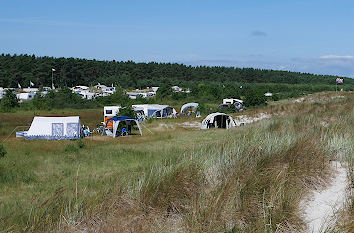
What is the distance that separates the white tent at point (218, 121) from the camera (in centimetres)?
2548

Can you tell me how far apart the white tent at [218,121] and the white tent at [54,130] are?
8.31m

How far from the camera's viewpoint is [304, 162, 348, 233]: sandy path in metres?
3.62

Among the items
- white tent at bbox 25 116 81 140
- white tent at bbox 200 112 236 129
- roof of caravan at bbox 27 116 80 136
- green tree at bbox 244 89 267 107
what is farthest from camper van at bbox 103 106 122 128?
green tree at bbox 244 89 267 107

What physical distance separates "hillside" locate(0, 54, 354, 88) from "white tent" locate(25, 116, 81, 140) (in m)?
66.0

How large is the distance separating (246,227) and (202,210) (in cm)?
40

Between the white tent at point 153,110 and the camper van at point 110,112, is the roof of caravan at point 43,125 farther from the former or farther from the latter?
the white tent at point 153,110

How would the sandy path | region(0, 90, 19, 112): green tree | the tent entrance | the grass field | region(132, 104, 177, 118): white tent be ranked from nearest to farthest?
1. the grass field
2. the sandy path
3. the tent entrance
4. region(132, 104, 177, 118): white tent
5. region(0, 90, 19, 112): green tree

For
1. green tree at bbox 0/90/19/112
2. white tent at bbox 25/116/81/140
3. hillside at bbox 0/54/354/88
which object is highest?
hillside at bbox 0/54/354/88

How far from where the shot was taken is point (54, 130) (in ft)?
69.4

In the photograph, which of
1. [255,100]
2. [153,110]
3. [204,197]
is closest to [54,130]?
[153,110]

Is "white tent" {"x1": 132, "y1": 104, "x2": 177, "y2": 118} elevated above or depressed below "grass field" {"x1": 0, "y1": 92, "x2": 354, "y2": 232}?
below

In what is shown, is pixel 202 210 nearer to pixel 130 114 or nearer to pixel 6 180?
pixel 6 180

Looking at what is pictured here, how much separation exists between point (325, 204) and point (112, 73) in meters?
108

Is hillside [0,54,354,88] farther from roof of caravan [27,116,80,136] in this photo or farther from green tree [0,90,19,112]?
roof of caravan [27,116,80,136]
